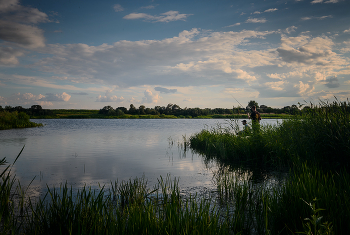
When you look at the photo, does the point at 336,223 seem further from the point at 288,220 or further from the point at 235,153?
the point at 235,153

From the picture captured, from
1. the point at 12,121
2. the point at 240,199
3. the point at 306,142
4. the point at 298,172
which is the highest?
the point at 12,121

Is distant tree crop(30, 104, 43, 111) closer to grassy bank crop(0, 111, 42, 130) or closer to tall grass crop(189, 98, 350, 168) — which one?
grassy bank crop(0, 111, 42, 130)

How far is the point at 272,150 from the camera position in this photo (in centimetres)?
1133

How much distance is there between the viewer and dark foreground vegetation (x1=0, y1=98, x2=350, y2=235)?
3.80 m

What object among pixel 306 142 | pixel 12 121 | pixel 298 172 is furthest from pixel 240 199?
pixel 12 121

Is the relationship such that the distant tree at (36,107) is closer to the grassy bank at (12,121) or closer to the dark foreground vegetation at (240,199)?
the grassy bank at (12,121)

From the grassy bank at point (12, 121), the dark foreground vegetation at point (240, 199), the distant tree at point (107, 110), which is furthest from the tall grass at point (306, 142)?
the distant tree at point (107, 110)

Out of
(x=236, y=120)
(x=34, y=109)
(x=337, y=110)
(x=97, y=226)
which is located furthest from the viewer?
(x=34, y=109)

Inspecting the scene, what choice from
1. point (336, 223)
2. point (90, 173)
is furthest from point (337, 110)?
point (90, 173)

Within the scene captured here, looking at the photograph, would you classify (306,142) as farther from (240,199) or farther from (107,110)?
(107,110)

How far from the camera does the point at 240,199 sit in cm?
595

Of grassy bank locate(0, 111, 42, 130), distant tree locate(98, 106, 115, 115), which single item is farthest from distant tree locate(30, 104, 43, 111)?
grassy bank locate(0, 111, 42, 130)

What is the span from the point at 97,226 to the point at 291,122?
9.74 meters

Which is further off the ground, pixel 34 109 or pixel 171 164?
pixel 34 109
